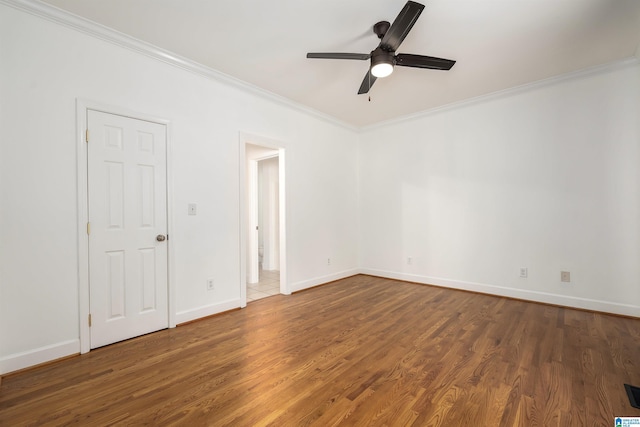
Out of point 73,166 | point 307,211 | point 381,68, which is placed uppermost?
point 381,68

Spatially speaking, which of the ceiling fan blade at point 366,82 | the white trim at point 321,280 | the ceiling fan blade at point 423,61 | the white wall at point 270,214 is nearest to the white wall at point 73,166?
the white trim at point 321,280

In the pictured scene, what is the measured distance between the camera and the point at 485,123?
4.10 m

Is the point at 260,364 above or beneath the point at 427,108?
beneath

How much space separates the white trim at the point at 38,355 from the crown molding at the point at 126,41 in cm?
273

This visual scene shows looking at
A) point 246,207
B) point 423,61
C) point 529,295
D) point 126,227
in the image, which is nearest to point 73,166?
point 126,227

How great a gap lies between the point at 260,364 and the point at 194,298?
4.47 feet

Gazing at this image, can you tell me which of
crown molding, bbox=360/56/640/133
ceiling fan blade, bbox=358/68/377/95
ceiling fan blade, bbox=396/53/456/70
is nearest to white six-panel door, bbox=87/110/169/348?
ceiling fan blade, bbox=358/68/377/95

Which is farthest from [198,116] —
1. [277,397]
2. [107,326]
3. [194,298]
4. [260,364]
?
[277,397]

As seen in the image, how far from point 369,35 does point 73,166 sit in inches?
117

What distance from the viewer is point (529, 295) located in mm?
3732

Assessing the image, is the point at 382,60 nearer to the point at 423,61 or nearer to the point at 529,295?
the point at 423,61

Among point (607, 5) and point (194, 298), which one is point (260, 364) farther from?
point (607, 5)

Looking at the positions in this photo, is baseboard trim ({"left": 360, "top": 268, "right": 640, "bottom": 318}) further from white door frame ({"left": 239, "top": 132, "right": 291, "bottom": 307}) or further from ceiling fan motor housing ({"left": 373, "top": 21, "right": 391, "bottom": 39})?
ceiling fan motor housing ({"left": 373, "top": 21, "right": 391, "bottom": 39})

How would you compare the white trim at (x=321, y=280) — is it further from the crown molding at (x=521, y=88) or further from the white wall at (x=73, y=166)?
the crown molding at (x=521, y=88)
